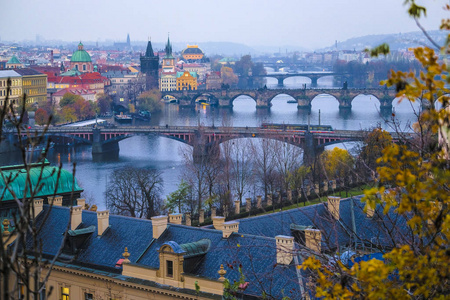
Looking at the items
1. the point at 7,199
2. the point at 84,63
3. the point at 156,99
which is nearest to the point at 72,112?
the point at 156,99

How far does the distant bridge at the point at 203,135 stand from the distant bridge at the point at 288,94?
3834cm

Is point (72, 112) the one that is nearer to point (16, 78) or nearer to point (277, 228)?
point (16, 78)

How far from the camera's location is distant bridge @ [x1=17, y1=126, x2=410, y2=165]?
57.4 meters

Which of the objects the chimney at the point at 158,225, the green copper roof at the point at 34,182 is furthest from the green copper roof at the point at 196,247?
the green copper roof at the point at 34,182

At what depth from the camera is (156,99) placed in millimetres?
106500

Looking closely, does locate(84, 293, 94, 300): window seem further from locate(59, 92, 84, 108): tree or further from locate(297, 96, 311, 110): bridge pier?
locate(297, 96, 311, 110): bridge pier

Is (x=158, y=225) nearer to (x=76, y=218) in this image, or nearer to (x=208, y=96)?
(x=76, y=218)

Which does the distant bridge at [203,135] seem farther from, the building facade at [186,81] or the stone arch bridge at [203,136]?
the building facade at [186,81]

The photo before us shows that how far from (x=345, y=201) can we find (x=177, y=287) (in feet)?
22.1

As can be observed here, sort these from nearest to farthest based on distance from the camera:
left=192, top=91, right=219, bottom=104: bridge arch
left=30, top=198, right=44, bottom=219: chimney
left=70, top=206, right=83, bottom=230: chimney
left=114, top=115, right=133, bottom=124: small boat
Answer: left=70, top=206, right=83, bottom=230: chimney < left=30, top=198, right=44, bottom=219: chimney < left=114, top=115, right=133, bottom=124: small boat < left=192, top=91, right=219, bottom=104: bridge arch

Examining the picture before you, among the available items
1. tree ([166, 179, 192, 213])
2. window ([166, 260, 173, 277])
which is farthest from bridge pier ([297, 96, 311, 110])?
window ([166, 260, 173, 277])

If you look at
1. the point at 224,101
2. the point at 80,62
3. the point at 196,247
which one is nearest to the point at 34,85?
the point at 224,101

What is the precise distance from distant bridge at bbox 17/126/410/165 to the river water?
119 centimetres

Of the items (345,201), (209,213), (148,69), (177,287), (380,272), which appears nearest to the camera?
(380,272)
